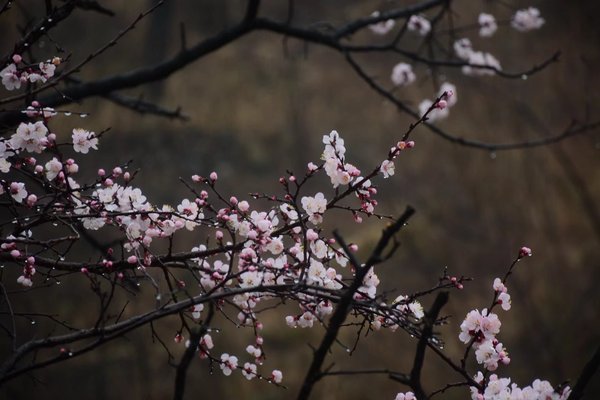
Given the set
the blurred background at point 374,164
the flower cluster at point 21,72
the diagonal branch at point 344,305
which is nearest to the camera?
the diagonal branch at point 344,305

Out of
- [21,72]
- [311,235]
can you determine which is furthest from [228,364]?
[21,72]

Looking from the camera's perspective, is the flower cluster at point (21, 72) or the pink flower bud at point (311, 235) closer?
the pink flower bud at point (311, 235)

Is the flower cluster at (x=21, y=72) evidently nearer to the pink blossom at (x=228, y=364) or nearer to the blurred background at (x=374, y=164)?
the pink blossom at (x=228, y=364)

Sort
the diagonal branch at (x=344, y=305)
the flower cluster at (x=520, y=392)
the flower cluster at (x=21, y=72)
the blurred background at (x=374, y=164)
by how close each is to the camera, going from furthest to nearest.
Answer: the blurred background at (x=374, y=164), the flower cluster at (x=21, y=72), the flower cluster at (x=520, y=392), the diagonal branch at (x=344, y=305)

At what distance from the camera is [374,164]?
667 centimetres

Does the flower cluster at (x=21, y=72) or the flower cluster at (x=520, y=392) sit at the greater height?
the flower cluster at (x=21, y=72)

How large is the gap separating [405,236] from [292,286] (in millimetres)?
4777

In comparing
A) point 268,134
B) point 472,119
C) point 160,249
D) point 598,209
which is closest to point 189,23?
point 268,134

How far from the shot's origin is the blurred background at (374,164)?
17.0ft

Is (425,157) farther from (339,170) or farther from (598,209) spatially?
(339,170)

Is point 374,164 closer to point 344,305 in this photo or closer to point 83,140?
point 83,140

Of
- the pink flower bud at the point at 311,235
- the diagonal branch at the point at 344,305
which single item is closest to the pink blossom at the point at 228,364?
the pink flower bud at the point at 311,235

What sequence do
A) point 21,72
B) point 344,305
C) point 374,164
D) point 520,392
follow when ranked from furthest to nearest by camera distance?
point 374,164 → point 21,72 → point 520,392 → point 344,305

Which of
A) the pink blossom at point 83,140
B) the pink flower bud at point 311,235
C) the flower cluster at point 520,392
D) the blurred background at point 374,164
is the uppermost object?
the blurred background at point 374,164
